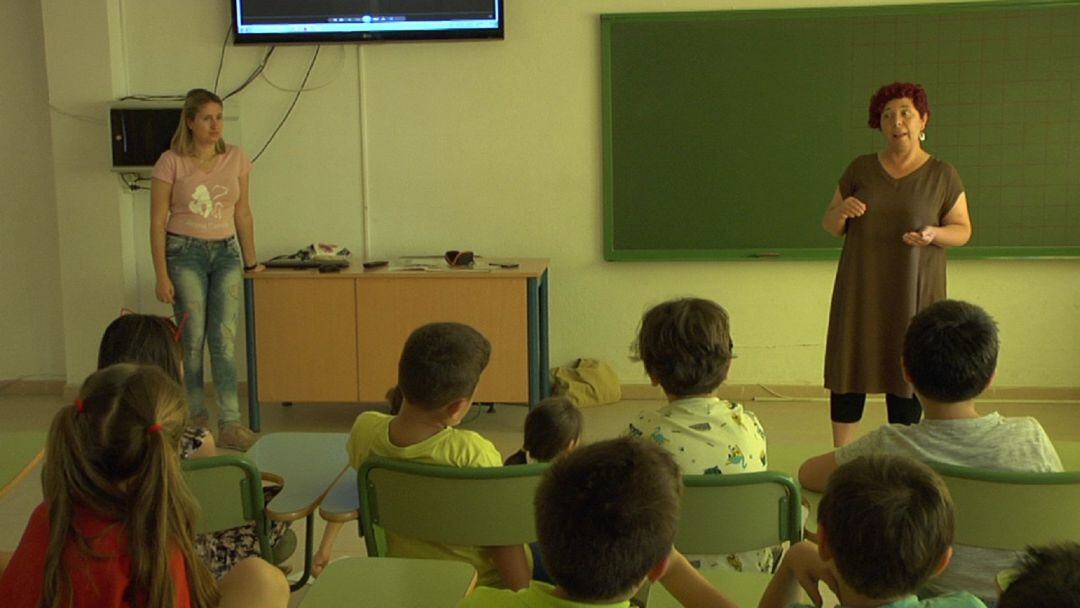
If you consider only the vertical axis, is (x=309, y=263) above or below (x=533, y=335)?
above

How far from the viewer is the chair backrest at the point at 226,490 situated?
7.11ft

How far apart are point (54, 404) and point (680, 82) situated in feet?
12.3

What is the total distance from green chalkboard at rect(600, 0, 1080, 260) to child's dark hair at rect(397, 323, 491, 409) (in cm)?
348

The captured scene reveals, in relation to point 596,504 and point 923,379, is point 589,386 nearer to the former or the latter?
point 923,379

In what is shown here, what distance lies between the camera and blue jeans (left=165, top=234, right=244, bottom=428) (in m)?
4.99

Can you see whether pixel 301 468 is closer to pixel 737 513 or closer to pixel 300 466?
pixel 300 466

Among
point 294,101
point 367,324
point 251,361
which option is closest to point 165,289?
point 251,361

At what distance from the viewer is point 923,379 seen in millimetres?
2211

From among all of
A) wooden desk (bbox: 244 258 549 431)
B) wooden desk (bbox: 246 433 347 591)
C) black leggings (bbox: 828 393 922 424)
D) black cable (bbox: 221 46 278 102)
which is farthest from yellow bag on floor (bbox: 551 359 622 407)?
wooden desk (bbox: 246 433 347 591)

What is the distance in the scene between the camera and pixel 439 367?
2318mm

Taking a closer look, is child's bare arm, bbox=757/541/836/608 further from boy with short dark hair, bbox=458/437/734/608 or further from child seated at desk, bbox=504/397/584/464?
child seated at desk, bbox=504/397/584/464

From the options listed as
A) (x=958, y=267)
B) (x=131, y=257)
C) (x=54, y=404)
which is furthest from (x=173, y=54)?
(x=958, y=267)

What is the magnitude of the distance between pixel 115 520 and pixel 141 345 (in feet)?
3.15

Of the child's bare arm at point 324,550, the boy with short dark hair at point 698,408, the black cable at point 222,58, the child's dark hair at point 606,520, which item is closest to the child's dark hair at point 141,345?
the child's bare arm at point 324,550
